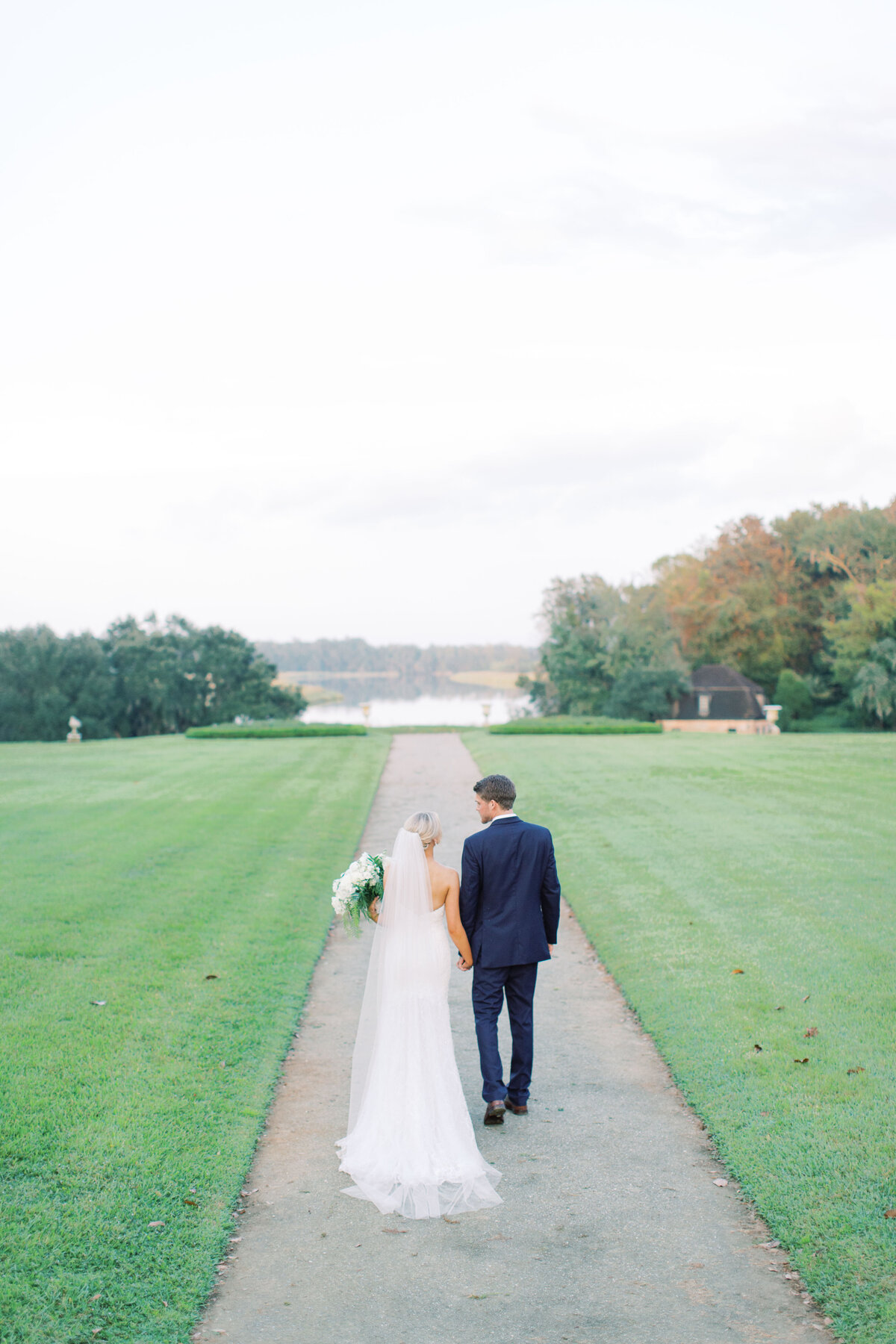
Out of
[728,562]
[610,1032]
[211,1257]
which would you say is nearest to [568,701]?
[728,562]

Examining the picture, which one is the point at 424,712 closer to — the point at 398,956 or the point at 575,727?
the point at 575,727

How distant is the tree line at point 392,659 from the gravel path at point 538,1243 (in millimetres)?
126691

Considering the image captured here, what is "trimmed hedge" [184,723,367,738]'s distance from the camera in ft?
126

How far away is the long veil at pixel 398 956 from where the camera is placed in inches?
219

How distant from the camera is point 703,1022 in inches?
294

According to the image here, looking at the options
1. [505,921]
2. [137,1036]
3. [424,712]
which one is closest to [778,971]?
[505,921]

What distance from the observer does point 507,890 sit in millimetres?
5945

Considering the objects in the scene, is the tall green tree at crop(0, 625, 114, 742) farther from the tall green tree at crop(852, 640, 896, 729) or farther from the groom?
the groom

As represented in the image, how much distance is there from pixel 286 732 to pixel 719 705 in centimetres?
2602

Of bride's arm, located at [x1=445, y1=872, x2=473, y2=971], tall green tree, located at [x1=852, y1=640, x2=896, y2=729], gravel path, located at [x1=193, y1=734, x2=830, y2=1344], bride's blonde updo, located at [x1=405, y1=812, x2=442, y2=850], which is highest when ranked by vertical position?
tall green tree, located at [x1=852, y1=640, x2=896, y2=729]

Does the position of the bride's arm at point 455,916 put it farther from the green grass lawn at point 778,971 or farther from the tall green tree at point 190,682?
the tall green tree at point 190,682

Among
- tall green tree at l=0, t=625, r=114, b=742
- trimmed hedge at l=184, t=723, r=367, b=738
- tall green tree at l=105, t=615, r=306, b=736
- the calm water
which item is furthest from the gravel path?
tall green tree at l=0, t=625, r=114, b=742

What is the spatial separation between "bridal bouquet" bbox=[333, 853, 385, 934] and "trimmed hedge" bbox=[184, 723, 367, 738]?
31786 mm

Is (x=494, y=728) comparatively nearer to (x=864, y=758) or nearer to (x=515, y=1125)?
(x=864, y=758)
